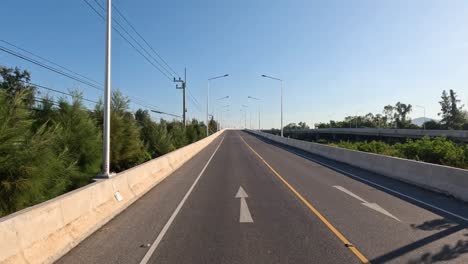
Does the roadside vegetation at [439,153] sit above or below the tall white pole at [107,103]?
below

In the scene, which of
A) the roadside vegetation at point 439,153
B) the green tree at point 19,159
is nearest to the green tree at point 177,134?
the roadside vegetation at point 439,153

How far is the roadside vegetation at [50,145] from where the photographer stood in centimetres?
1000

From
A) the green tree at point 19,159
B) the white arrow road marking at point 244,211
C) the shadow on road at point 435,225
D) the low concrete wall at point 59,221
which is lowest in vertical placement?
the shadow on road at point 435,225

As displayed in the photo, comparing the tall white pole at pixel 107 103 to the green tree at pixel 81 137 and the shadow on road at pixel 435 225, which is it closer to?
the green tree at pixel 81 137

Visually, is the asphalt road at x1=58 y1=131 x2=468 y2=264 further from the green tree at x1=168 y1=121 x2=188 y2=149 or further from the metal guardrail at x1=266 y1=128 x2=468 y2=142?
the metal guardrail at x1=266 y1=128 x2=468 y2=142

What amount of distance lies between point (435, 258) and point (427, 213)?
15.0 feet

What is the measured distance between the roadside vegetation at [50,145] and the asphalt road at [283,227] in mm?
2225

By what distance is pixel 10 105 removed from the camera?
406 inches

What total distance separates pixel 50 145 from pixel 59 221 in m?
4.11

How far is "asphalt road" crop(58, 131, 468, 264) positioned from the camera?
7184mm

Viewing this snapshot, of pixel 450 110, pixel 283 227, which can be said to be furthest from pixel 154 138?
pixel 450 110

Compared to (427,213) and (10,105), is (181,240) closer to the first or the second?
(10,105)

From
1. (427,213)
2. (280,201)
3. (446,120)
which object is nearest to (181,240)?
(280,201)

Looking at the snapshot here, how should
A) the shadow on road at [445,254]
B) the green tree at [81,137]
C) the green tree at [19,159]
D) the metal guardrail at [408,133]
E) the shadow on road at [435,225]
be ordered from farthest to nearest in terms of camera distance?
the metal guardrail at [408,133] < the green tree at [81,137] < the green tree at [19,159] < the shadow on road at [435,225] < the shadow on road at [445,254]
